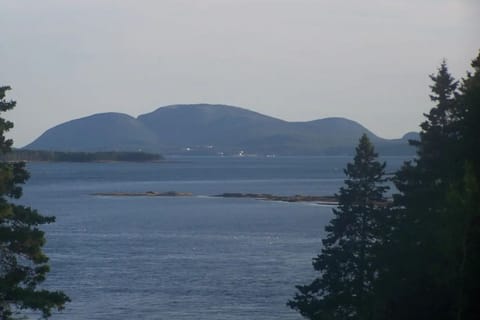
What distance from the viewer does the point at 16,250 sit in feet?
47.0

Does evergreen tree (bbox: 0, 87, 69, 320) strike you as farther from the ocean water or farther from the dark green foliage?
the ocean water

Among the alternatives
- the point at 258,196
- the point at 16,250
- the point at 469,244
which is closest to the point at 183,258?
the point at 16,250

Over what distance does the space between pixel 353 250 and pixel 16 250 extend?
6682 millimetres

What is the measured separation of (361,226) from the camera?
19.0m

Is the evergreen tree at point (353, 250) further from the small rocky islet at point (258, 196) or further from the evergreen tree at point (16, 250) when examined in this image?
the small rocky islet at point (258, 196)

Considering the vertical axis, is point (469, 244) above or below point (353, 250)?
above

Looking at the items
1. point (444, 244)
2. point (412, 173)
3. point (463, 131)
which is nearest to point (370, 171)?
point (412, 173)

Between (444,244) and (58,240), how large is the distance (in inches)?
1435

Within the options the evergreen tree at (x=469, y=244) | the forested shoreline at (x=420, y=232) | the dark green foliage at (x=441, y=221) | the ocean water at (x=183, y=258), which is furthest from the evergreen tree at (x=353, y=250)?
the ocean water at (x=183, y=258)

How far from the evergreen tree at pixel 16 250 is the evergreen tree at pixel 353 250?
16.5 ft

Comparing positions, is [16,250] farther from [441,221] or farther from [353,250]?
[353,250]

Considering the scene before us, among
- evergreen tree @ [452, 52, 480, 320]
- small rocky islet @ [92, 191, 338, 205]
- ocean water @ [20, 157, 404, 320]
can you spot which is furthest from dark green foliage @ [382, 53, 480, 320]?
small rocky islet @ [92, 191, 338, 205]

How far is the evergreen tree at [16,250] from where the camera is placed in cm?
1403

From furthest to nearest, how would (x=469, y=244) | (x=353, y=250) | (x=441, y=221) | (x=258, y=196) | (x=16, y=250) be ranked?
(x=258, y=196), (x=353, y=250), (x=16, y=250), (x=441, y=221), (x=469, y=244)
